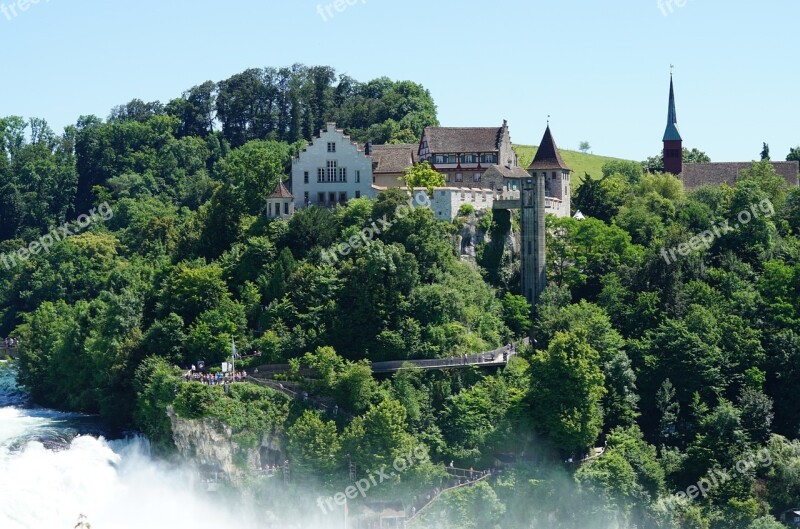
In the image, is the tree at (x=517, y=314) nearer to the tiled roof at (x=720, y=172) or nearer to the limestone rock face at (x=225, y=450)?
the limestone rock face at (x=225, y=450)

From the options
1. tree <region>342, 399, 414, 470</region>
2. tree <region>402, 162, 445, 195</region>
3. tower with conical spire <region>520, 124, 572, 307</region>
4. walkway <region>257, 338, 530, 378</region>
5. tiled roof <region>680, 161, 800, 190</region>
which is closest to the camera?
tree <region>342, 399, 414, 470</region>

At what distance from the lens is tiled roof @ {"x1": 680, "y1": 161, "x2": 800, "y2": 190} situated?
369 feet

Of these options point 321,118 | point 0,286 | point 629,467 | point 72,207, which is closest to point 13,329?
point 0,286

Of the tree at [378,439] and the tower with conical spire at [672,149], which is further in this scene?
the tower with conical spire at [672,149]

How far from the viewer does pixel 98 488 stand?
7531 cm

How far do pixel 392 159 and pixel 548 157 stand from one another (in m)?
10.9

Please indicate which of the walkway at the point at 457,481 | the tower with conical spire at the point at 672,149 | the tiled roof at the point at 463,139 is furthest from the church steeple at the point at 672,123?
the walkway at the point at 457,481

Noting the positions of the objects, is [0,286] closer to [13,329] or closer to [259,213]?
[13,329]

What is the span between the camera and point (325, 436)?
237ft

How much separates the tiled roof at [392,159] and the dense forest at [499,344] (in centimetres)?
650

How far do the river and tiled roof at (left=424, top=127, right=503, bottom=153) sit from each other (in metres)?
29.8

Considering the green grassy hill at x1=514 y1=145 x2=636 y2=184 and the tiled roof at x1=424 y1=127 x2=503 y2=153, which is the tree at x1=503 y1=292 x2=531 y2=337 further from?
the green grassy hill at x1=514 y1=145 x2=636 y2=184

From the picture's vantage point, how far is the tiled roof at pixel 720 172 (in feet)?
369

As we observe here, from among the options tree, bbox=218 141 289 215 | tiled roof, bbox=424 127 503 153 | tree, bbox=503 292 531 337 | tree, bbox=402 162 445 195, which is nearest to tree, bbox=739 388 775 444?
tree, bbox=503 292 531 337
